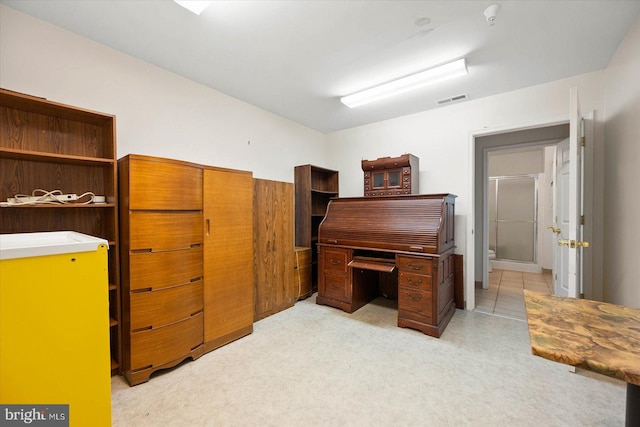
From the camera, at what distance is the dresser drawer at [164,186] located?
1.84m

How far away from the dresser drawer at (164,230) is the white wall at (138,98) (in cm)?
84

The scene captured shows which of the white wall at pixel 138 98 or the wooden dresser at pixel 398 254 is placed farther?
the wooden dresser at pixel 398 254

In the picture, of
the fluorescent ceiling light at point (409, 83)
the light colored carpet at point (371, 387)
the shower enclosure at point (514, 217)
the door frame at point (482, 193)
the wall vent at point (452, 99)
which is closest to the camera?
the light colored carpet at point (371, 387)

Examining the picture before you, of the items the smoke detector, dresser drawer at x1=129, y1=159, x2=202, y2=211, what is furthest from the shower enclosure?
dresser drawer at x1=129, y1=159, x2=202, y2=211

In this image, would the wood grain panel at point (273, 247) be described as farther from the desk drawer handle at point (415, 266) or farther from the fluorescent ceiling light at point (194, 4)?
the fluorescent ceiling light at point (194, 4)

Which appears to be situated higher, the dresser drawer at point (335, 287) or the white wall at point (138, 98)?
the white wall at point (138, 98)

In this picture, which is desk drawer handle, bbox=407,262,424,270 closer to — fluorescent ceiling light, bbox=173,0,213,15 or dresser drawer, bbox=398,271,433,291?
dresser drawer, bbox=398,271,433,291

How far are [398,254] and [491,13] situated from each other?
2168 millimetres

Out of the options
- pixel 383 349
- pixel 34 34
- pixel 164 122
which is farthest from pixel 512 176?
pixel 34 34

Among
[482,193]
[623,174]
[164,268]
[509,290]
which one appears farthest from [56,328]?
[509,290]

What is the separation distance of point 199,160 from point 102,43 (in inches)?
47.5

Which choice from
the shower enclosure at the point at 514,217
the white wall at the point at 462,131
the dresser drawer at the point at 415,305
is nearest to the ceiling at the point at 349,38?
the white wall at the point at 462,131

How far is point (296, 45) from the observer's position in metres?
2.14

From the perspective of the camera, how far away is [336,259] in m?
3.24
